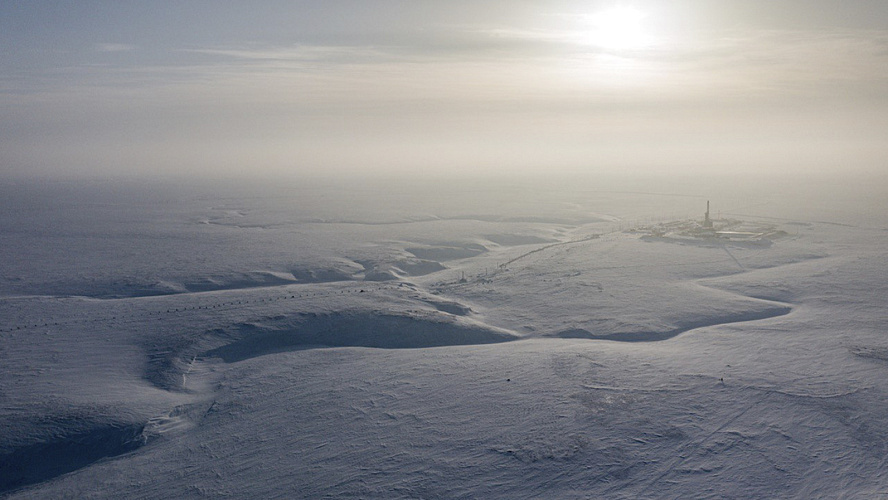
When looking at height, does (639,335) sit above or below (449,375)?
above

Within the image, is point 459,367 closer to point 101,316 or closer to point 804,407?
point 804,407

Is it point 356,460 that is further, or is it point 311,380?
point 311,380

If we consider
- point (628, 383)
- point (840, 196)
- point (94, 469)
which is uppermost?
point (840, 196)

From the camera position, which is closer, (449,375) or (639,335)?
(449,375)

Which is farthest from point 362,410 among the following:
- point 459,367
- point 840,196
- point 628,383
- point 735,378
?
point 840,196

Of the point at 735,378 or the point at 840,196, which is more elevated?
the point at 840,196

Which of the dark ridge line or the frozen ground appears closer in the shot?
the frozen ground

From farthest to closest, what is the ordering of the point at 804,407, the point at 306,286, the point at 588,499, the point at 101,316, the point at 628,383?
1. the point at 306,286
2. the point at 101,316
3. the point at 628,383
4. the point at 804,407
5. the point at 588,499

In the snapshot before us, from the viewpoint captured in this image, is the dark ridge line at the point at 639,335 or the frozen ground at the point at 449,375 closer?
the frozen ground at the point at 449,375
